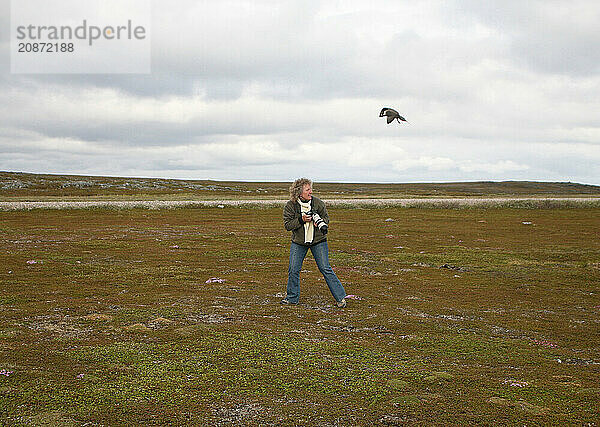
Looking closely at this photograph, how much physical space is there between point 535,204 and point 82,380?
72.8m

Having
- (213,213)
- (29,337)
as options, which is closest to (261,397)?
(29,337)

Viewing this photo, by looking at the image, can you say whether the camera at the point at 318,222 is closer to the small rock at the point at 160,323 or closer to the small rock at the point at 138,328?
the small rock at the point at 160,323

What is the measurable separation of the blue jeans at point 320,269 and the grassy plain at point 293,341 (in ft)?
1.70

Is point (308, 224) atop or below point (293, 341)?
→ atop

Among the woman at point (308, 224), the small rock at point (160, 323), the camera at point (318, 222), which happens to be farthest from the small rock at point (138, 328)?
the camera at point (318, 222)

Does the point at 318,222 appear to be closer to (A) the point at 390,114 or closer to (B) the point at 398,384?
(B) the point at 398,384

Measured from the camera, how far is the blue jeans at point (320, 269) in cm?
1387

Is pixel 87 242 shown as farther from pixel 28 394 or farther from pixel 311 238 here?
pixel 28 394

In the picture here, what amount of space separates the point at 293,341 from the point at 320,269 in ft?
12.5

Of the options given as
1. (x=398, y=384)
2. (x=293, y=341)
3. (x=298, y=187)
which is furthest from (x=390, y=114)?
(x=398, y=384)

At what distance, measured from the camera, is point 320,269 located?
1411 centimetres

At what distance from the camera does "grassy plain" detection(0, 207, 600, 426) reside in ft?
23.9

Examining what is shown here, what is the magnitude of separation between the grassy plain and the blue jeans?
1.70ft

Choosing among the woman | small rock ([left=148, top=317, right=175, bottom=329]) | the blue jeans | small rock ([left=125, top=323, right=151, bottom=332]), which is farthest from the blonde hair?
small rock ([left=125, top=323, right=151, bottom=332])
